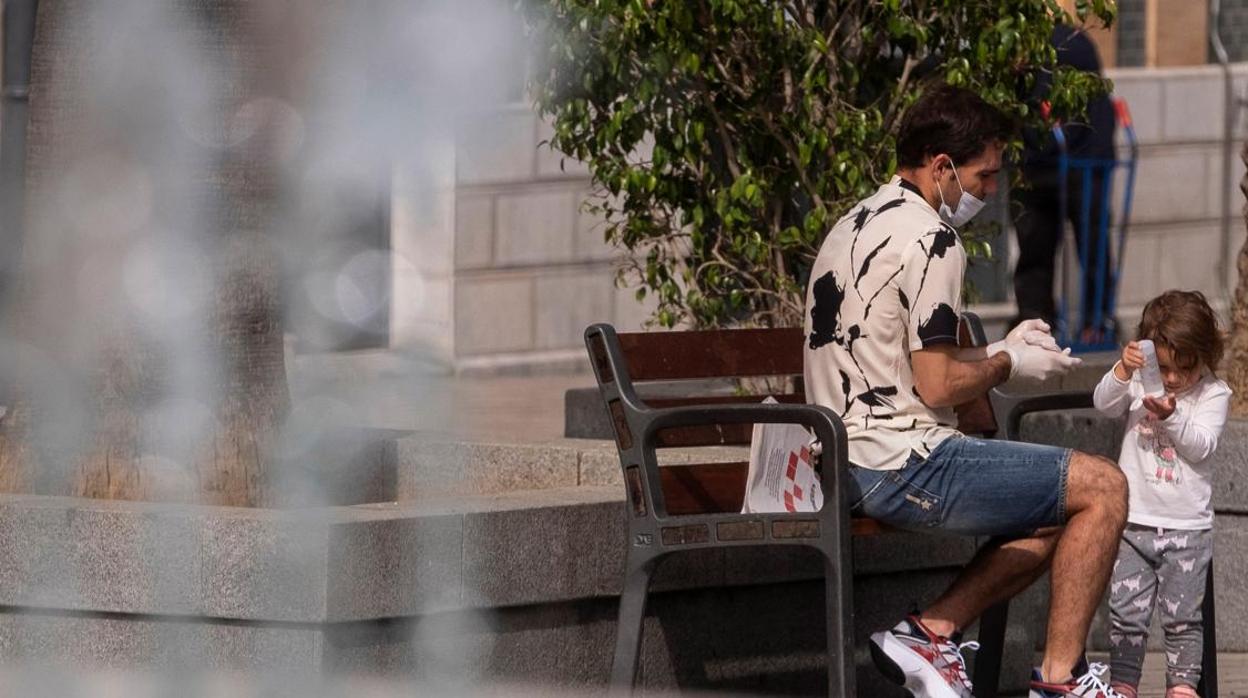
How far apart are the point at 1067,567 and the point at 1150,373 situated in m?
0.48

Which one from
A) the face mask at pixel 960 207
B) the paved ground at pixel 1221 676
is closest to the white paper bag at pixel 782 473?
the face mask at pixel 960 207

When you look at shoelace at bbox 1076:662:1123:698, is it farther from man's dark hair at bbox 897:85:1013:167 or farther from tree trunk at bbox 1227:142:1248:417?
tree trunk at bbox 1227:142:1248:417

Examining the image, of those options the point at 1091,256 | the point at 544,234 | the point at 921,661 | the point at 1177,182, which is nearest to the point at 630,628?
the point at 921,661

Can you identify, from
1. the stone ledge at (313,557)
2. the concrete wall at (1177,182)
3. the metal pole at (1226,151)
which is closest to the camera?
the stone ledge at (313,557)

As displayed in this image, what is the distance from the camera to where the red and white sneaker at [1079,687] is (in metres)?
4.88

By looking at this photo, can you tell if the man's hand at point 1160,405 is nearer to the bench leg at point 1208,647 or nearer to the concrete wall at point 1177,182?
the bench leg at point 1208,647

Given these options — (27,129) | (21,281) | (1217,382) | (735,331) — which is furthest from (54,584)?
(1217,382)

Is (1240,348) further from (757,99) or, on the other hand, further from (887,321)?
(887,321)

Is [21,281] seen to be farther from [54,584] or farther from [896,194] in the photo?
[896,194]

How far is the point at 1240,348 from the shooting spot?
703 cm

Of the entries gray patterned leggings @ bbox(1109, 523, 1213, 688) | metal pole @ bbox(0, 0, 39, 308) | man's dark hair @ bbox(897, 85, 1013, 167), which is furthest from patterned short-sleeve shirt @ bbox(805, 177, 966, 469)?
metal pole @ bbox(0, 0, 39, 308)

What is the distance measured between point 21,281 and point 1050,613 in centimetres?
211

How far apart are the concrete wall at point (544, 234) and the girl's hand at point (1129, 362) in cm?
128

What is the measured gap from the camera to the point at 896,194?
4977 mm
